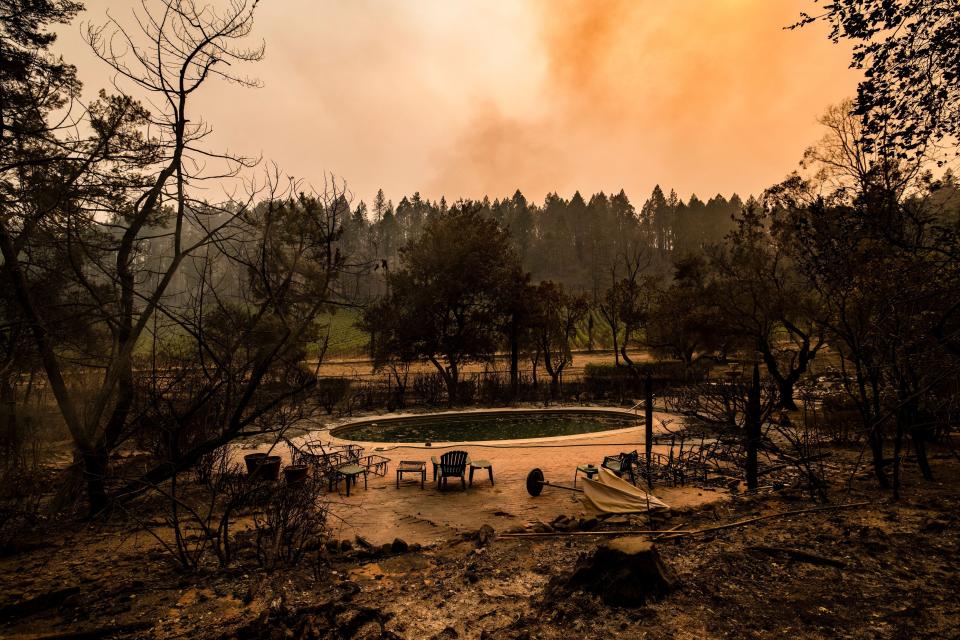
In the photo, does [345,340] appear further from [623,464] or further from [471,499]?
[623,464]

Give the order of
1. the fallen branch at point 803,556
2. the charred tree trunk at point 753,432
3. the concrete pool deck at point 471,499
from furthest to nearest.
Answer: the charred tree trunk at point 753,432 → the concrete pool deck at point 471,499 → the fallen branch at point 803,556

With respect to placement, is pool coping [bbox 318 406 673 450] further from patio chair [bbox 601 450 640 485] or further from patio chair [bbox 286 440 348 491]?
patio chair [bbox 601 450 640 485]

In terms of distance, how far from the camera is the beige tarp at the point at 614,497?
7648mm

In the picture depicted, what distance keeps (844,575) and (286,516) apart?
6.77m

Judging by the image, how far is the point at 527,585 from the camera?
5582mm

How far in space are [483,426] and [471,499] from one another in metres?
9.29

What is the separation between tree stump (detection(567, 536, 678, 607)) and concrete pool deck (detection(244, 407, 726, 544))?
3227 mm

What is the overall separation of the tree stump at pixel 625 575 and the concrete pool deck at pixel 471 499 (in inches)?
127

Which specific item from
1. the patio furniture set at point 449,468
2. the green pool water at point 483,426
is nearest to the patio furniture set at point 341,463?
the patio furniture set at point 449,468

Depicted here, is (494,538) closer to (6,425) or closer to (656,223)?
(6,425)

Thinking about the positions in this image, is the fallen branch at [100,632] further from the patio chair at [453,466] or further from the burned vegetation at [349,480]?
the patio chair at [453,466]

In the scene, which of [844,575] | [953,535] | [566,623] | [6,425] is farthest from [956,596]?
[6,425]

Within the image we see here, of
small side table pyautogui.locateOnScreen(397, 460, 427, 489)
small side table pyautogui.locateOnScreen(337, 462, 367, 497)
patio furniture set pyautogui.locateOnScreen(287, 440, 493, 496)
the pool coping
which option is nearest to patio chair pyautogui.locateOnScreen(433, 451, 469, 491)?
patio furniture set pyautogui.locateOnScreen(287, 440, 493, 496)

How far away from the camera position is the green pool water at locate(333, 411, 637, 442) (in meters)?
17.5
